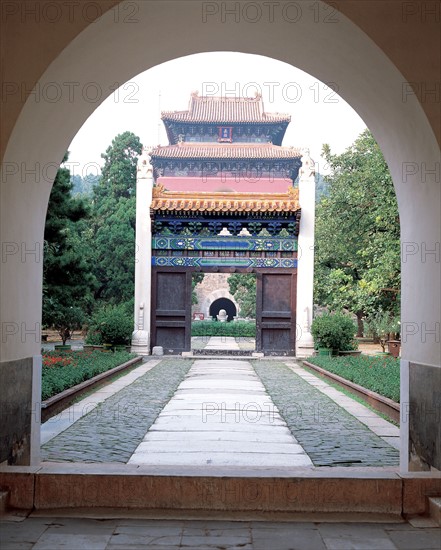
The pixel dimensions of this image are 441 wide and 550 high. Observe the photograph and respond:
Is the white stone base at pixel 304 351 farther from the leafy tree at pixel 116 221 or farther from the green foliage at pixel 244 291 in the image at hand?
the green foliage at pixel 244 291

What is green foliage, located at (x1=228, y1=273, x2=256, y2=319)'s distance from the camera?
3875 cm

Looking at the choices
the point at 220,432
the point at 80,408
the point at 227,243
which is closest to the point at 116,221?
the point at 227,243

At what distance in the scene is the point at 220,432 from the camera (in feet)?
23.3

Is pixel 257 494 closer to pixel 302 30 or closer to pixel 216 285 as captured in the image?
→ pixel 302 30

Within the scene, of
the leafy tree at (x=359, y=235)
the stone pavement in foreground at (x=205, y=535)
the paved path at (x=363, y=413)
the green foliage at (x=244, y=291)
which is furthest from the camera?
the green foliage at (x=244, y=291)

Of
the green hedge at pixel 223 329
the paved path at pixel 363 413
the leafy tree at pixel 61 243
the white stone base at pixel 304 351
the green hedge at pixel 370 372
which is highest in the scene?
the leafy tree at pixel 61 243

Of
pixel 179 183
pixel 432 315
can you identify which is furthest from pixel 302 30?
pixel 179 183

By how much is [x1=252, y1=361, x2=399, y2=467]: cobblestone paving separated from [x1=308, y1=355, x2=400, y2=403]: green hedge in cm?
68

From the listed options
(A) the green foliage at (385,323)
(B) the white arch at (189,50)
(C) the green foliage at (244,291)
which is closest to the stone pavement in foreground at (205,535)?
(B) the white arch at (189,50)

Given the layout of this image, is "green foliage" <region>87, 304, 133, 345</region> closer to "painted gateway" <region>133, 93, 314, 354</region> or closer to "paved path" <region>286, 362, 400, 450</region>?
"painted gateway" <region>133, 93, 314, 354</region>

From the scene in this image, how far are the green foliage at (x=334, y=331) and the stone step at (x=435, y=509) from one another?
13.4 metres

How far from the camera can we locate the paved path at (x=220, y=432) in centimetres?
578

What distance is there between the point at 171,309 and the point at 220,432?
11.7 meters

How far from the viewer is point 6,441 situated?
4465mm
